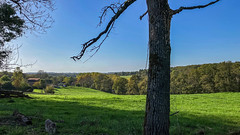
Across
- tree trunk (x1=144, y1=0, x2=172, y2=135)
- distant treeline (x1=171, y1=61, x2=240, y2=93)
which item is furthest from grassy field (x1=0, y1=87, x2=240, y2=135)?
distant treeline (x1=171, y1=61, x2=240, y2=93)

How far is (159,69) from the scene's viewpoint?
2.60 meters

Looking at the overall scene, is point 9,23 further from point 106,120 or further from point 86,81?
point 86,81

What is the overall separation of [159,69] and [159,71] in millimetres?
34

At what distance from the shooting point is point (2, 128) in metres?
4.30

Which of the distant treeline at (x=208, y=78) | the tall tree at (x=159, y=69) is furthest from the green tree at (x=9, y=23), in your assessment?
the distant treeline at (x=208, y=78)

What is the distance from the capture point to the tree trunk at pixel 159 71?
8.40 ft

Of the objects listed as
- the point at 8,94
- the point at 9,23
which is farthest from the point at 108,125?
the point at 8,94

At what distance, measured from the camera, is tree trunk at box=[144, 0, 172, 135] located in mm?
2561

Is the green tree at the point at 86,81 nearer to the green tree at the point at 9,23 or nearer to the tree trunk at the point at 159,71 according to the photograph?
the green tree at the point at 9,23

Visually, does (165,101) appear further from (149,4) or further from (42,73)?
(42,73)

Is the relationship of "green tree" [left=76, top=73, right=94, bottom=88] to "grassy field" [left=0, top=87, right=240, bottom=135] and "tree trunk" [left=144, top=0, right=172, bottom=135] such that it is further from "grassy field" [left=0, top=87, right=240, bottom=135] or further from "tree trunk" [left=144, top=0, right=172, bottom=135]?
"tree trunk" [left=144, top=0, right=172, bottom=135]

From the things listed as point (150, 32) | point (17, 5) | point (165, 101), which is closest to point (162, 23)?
point (150, 32)

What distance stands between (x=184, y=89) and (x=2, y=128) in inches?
1313

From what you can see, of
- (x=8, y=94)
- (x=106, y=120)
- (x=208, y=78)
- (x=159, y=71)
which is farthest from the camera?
(x=208, y=78)
